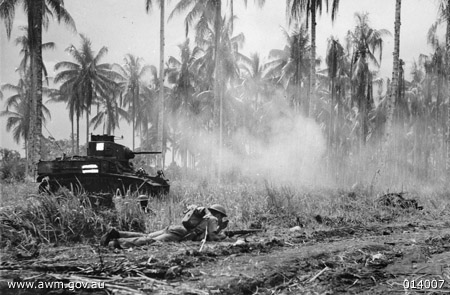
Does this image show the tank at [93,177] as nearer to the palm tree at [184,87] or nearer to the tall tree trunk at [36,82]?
the tall tree trunk at [36,82]

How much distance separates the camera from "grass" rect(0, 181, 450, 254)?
230 inches

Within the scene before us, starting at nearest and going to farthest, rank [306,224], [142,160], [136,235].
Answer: [136,235] → [306,224] → [142,160]

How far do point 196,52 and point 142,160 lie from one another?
13035 millimetres

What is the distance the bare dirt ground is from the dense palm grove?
14.3 meters

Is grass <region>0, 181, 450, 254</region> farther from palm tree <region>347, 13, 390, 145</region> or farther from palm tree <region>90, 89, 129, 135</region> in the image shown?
palm tree <region>90, 89, 129, 135</region>

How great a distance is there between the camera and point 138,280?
3.60m

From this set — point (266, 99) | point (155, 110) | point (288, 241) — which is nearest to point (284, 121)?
point (266, 99)

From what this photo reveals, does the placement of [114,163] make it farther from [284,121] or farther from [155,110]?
[155,110]

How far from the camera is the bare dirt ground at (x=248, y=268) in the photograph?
3555mm

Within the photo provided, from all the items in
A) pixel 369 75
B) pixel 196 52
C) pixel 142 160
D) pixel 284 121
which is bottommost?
pixel 142 160

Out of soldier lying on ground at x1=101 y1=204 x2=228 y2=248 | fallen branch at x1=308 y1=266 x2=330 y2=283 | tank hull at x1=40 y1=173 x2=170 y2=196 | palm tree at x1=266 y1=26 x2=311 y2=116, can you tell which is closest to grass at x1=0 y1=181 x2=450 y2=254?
soldier lying on ground at x1=101 y1=204 x2=228 y2=248

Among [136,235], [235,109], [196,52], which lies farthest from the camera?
[235,109]

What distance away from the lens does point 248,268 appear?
163 inches

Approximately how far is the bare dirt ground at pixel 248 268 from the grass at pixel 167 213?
0.67 m
